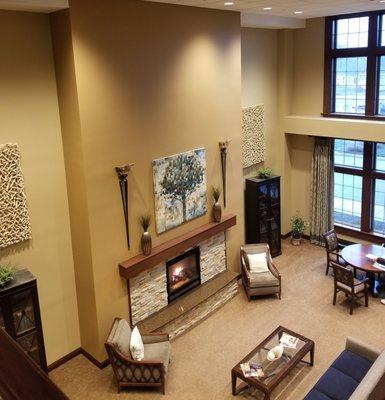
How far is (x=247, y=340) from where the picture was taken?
6.95 metres

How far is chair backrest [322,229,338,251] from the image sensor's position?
8.98 meters

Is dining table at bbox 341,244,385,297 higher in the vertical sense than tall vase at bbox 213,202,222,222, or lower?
lower

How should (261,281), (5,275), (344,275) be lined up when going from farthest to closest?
(261,281) → (344,275) → (5,275)

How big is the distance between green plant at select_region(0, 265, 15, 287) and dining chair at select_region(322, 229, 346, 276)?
5.87 m

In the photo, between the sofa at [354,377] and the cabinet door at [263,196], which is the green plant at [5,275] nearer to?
the sofa at [354,377]

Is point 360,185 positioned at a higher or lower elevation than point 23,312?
higher

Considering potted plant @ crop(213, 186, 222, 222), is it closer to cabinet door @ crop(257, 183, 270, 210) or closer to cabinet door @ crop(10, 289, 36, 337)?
cabinet door @ crop(257, 183, 270, 210)

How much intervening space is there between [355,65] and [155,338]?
21.3 ft

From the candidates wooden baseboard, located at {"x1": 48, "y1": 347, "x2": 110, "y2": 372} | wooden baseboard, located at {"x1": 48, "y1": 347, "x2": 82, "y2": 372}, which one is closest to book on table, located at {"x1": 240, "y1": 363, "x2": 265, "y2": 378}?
wooden baseboard, located at {"x1": 48, "y1": 347, "x2": 110, "y2": 372}

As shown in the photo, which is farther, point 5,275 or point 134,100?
point 134,100

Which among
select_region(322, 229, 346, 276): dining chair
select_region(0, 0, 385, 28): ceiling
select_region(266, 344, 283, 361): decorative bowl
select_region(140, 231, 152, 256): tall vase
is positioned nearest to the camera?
select_region(0, 0, 385, 28): ceiling

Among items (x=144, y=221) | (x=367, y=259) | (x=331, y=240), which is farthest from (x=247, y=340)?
(x=331, y=240)

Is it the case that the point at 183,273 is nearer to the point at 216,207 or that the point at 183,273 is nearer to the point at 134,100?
the point at 216,207

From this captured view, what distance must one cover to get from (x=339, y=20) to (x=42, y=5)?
6183 mm
